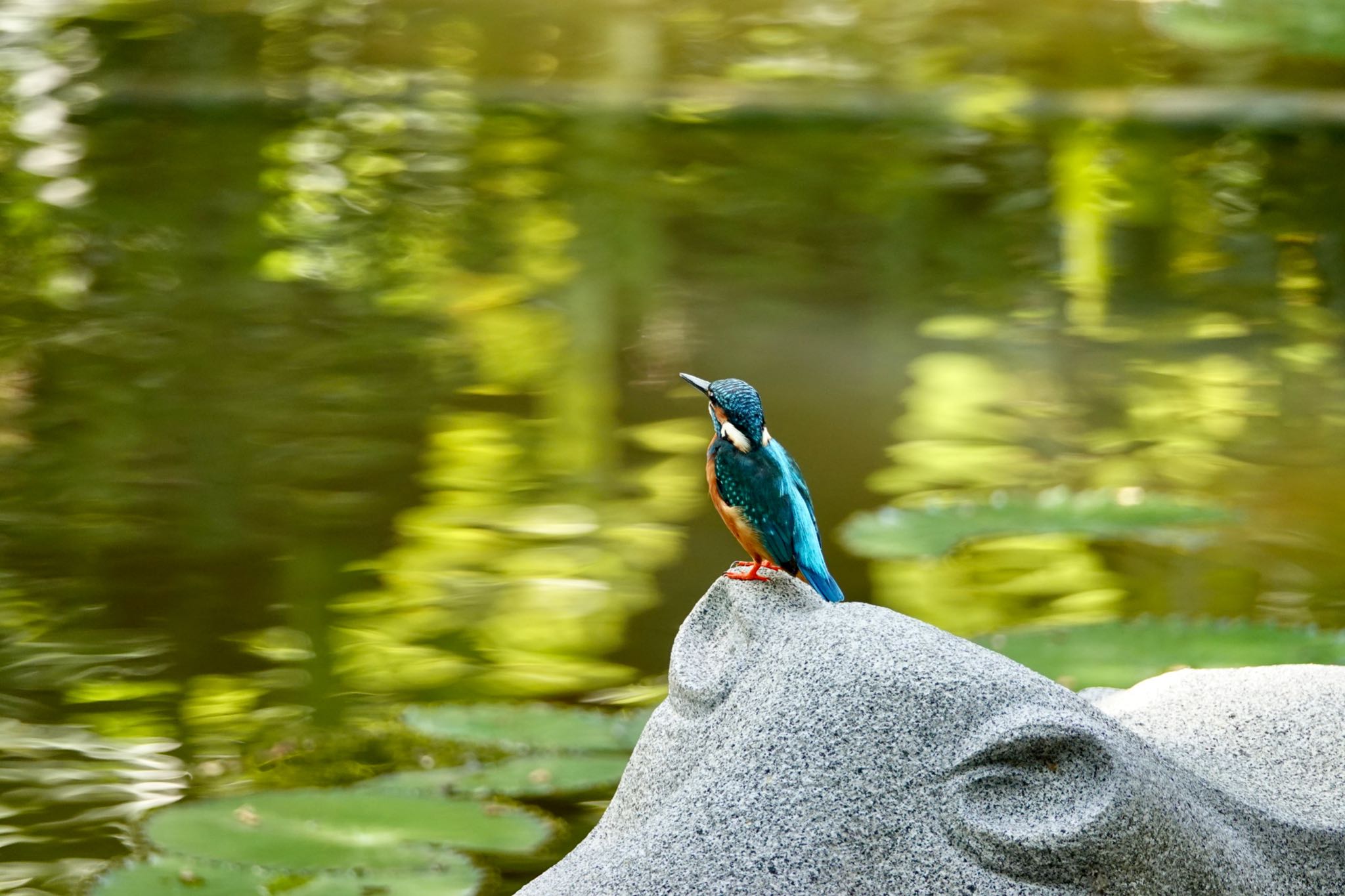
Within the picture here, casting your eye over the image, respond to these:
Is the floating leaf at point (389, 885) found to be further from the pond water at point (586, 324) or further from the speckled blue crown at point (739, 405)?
the speckled blue crown at point (739, 405)

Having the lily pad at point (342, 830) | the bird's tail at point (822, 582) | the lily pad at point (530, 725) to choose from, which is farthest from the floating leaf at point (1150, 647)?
the bird's tail at point (822, 582)

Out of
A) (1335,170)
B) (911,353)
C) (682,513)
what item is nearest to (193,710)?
(682,513)

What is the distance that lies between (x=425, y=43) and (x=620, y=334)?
4422 mm

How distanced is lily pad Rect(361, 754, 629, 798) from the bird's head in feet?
3.40

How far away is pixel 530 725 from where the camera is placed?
8.86 feet

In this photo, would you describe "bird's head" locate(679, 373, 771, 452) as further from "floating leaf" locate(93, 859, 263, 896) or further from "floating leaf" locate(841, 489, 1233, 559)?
"floating leaf" locate(841, 489, 1233, 559)

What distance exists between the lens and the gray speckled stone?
131cm

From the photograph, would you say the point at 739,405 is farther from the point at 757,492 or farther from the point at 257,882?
the point at 257,882

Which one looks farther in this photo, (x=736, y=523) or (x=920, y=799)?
(x=736, y=523)

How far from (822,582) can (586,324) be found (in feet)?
12.7

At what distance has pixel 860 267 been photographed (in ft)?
19.9

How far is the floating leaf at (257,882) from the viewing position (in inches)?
83.7

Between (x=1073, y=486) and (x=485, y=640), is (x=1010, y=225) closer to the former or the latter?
(x=1073, y=486)

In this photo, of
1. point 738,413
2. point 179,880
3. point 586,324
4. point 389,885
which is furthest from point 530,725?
point 586,324
